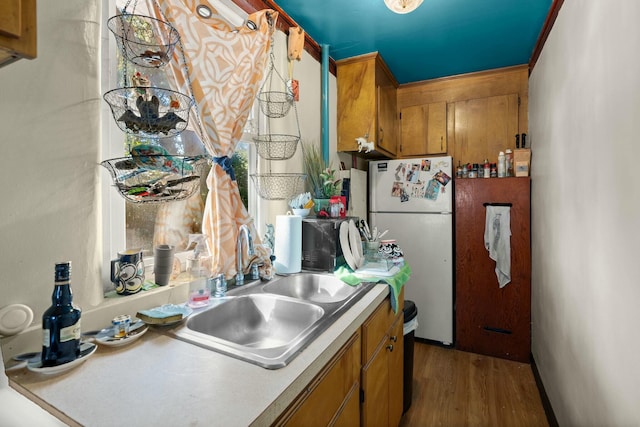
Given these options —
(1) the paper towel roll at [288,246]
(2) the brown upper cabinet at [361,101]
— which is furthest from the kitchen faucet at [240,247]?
(2) the brown upper cabinet at [361,101]

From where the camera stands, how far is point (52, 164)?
88 centimetres

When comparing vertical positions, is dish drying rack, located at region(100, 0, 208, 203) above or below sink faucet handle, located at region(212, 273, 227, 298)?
above

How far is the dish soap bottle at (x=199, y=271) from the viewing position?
1.18 meters

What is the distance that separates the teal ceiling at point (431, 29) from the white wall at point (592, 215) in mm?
326

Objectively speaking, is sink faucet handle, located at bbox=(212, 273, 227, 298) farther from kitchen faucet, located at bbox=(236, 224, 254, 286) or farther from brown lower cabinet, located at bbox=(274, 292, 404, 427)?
brown lower cabinet, located at bbox=(274, 292, 404, 427)

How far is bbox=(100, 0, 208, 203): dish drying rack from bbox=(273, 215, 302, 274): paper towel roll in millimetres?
631

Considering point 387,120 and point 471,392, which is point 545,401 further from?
point 387,120

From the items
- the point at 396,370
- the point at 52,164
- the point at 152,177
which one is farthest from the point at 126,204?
the point at 396,370

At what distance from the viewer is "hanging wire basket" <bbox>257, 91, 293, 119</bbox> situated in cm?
185

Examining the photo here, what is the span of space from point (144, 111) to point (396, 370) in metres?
1.65

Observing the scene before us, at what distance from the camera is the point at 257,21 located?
1644 mm

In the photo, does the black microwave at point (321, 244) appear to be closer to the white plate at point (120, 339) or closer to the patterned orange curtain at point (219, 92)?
the patterned orange curtain at point (219, 92)

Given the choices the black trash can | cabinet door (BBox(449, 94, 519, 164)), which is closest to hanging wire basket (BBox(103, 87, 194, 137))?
the black trash can

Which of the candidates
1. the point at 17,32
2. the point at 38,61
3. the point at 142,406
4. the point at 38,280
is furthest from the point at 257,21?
the point at 142,406
